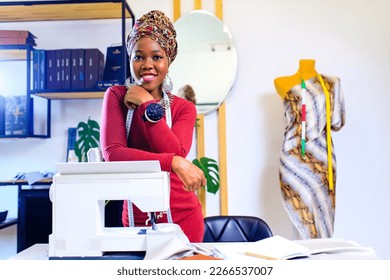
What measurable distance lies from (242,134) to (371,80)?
3.32ft

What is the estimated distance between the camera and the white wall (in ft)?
8.28

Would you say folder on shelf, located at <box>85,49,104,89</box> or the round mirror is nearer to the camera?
folder on shelf, located at <box>85,49,104,89</box>

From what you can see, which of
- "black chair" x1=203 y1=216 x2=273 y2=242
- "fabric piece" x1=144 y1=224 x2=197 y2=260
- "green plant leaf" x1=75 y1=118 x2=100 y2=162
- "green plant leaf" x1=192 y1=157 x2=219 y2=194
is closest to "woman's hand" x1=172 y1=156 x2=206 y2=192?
"fabric piece" x1=144 y1=224 x2=197 y2=260

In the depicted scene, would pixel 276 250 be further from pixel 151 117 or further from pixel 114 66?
pixel 114 66

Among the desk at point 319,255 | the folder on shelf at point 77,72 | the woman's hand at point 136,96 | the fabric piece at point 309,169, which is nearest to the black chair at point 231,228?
the fabric piece at point 309,169

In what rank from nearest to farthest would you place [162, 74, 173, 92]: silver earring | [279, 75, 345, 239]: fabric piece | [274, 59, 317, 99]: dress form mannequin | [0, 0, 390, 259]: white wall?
1. [162, 74, 173, 92]: silver earring
2. [279, 75, 345, 239]: fabric piece
3. [274, 59, 317, 99]: dress form mannequin
4. [0, 0, 390, 259]: white wall

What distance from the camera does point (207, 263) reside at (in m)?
0.66

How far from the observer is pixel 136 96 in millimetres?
Result: 997


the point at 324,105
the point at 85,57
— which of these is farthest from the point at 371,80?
the point at 85,57

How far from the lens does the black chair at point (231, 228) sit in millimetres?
1678

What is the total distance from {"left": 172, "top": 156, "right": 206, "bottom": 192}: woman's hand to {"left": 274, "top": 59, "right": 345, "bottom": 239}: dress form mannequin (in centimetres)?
133

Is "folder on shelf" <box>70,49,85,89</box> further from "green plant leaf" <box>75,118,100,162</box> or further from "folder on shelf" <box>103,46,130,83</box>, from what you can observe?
"green plant leaf" <box>75,118,100,162</box>

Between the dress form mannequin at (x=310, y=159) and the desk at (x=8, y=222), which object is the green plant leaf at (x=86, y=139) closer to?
the desk at (x=8, y=222)

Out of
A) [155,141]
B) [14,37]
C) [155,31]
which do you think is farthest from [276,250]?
[14,37]
